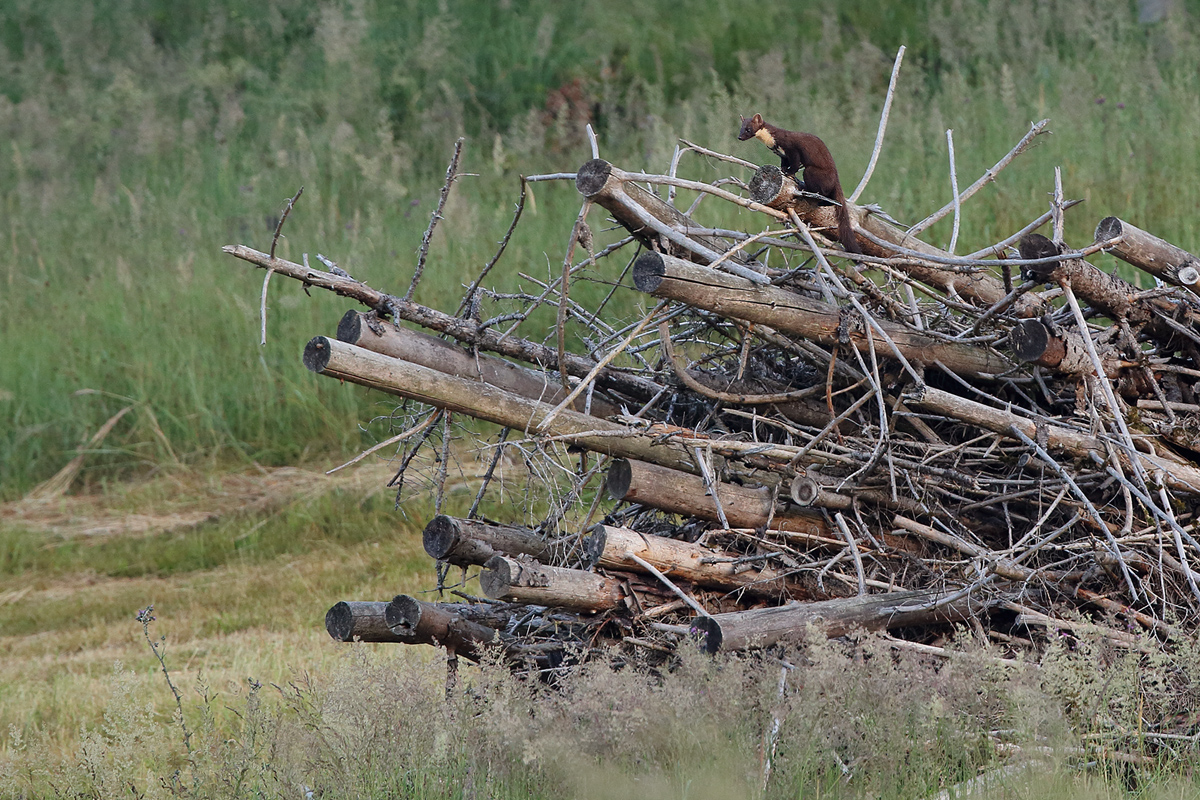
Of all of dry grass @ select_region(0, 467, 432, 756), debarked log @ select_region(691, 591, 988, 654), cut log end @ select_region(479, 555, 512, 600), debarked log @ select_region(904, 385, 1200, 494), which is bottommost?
dry grass @ select_region(0, 467, 432, 756)

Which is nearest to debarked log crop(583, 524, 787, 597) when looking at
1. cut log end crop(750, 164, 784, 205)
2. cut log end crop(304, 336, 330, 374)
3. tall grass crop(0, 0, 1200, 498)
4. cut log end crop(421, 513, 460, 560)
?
cut log end crop(421, 513, 460, 560)

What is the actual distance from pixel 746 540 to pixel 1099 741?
47.0 inches

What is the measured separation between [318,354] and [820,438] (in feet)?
4.84

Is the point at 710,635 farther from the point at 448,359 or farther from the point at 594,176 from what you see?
the point at 594,176

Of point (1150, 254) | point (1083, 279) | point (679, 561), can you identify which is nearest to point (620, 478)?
point (679, 561)

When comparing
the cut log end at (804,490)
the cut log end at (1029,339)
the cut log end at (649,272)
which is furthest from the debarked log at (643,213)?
the cut log end at (1029,339)

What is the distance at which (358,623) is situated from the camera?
3895 mm

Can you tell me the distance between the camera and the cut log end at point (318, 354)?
3.25m

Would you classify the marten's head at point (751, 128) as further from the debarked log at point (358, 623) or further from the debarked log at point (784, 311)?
the debarked log at point (358, 623)

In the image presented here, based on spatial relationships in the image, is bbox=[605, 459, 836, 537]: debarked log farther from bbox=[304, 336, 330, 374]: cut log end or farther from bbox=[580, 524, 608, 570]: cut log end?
bbox=[304, 336, 330, 374]: cut log end

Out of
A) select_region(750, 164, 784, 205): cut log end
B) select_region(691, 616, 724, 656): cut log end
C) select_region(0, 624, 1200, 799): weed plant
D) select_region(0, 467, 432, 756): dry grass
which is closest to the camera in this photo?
select_region(0, 624, 1200, 799): weed plant

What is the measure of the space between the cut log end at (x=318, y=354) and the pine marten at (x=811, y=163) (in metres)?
1.41

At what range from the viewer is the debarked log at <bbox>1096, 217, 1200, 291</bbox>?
141 inches

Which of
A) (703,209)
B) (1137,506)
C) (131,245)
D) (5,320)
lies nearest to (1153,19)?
(703,209)
